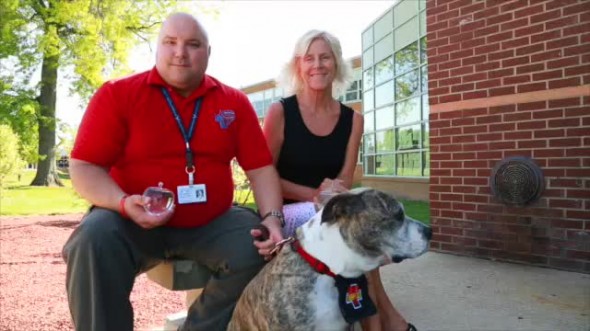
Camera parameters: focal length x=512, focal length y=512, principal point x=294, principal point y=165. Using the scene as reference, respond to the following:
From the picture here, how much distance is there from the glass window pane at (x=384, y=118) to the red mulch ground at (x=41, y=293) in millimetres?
10922

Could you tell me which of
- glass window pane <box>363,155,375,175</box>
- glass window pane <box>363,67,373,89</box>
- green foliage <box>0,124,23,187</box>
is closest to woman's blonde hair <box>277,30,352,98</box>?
green foliage <box>0,124,23,187</box>

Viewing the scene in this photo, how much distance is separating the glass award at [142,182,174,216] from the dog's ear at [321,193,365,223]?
82 cm

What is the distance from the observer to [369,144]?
1959 centimetres

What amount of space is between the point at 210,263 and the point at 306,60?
5.38 ft

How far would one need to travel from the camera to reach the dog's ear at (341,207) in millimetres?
2531

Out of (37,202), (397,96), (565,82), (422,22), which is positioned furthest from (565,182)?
(37,202)

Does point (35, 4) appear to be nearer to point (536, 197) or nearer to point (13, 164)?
point (13, 164)

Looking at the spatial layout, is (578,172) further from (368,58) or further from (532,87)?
(368,58)

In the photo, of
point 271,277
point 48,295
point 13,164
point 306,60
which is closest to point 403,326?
point 271,277

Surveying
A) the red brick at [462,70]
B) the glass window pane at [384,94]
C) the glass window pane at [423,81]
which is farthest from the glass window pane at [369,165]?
the red brick at [462,70]

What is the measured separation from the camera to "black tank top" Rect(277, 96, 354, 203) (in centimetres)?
363

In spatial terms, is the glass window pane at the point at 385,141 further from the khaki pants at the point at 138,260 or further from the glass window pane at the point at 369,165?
the khaki pants at the point at 138,260

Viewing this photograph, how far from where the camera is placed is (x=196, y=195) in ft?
9.58

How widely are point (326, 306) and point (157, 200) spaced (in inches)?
39.9
